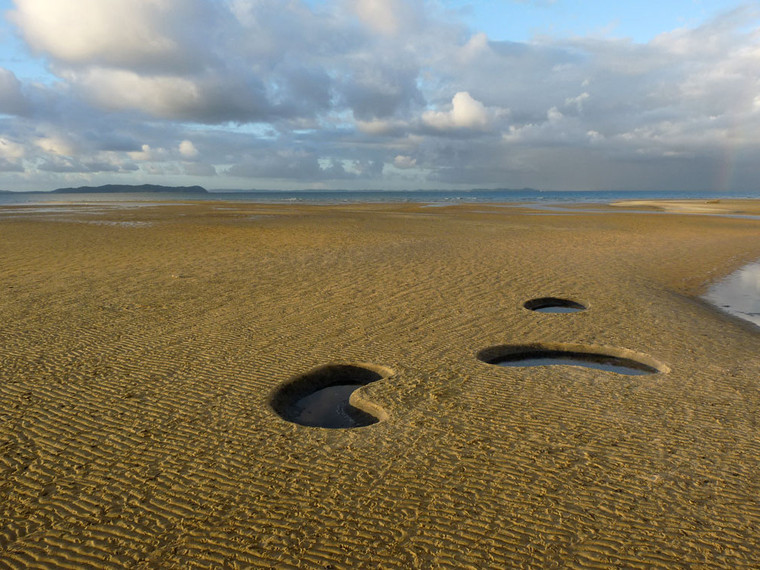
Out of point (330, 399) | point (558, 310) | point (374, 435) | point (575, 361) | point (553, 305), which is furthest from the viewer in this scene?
point (553, 305)

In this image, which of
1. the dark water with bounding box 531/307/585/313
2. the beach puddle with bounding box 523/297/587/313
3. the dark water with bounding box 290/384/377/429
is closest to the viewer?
the dark water with bounding box 290/384/377/429

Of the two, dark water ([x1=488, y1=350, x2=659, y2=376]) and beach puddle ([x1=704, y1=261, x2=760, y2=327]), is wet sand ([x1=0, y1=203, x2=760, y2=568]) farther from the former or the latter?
beach puddle ([x1=704, y1=261, x2=760, y2=327])

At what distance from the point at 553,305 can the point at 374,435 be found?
7.18 m

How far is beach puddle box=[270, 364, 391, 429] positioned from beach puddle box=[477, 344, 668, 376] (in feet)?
6.99

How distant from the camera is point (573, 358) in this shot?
308 inches

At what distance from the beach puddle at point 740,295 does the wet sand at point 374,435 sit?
0.73m

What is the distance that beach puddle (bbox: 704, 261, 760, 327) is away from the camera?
34.3 ft

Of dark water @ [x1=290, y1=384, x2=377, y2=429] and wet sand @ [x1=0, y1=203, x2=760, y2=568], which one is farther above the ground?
wet sand @ [x1=0, y1=203, x2=760, y2=568]

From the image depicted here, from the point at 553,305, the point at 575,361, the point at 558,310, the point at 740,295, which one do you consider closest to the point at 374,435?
the point at 575,361

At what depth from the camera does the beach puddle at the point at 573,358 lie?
7.38 m

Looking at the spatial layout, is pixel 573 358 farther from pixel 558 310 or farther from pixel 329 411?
pixel 329 411

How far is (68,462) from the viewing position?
4453mm

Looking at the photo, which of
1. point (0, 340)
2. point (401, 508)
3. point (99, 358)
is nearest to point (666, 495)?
point (401, 508)

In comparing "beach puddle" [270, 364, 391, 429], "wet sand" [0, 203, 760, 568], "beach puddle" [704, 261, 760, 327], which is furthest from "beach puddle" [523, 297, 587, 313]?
"beach puddle" [270, 364, 391, 429]
